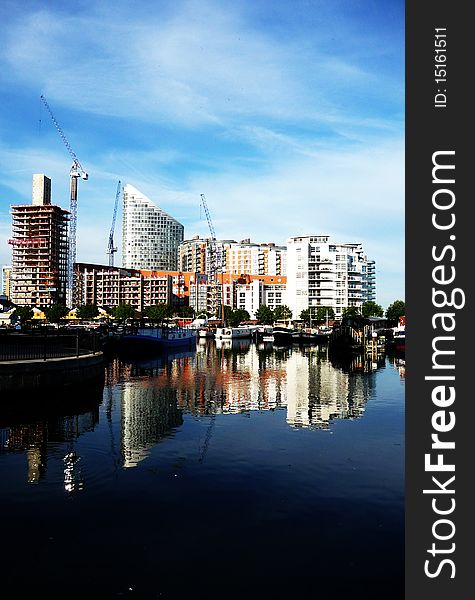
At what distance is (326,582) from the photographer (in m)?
13.0

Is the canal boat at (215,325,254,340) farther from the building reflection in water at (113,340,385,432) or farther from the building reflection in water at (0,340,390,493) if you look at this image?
the building reflection in water at (0,340,390,493)

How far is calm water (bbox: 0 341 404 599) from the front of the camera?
513 inches

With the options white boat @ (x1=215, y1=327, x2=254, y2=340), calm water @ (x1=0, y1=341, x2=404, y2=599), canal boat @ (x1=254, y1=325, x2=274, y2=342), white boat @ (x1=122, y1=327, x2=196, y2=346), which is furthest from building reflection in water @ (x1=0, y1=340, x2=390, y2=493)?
canal boat @ (x1=254, y1=325, x2=274, y2=342)

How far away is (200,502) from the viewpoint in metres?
18.3

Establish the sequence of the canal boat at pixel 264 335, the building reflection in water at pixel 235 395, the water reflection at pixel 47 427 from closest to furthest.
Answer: the water reflection at pixel 47 427, the building reflection in water at pixel 235 395, the canal boat at pixel 264 335

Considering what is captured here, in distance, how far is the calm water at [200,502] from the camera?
13.0 meters

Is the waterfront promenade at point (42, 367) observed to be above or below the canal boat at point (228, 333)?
above

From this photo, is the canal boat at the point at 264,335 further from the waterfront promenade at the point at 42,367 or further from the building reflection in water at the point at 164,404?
the waterfront promenade at the point at 42,367

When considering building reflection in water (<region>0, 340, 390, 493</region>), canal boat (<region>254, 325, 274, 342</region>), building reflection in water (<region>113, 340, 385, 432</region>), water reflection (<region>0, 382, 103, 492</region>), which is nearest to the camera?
water reflection (<region>0, 382, 103, 492</region>)

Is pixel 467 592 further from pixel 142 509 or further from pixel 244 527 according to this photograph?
pixel 142 509

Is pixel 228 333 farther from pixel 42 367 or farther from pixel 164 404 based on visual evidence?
pixel 42 367

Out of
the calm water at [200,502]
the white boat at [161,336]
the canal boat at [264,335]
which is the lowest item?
the canal boat at [264,335]

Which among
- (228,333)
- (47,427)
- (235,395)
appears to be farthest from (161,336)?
(47,427)

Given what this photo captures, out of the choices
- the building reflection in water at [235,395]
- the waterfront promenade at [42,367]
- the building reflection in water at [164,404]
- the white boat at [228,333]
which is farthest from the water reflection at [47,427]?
the white boat at [228,333]
